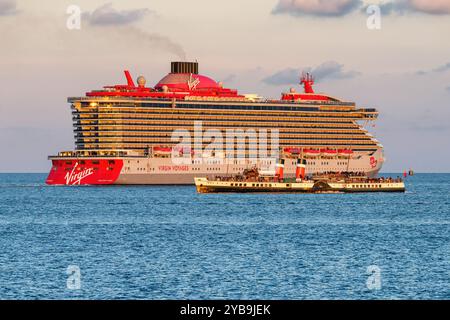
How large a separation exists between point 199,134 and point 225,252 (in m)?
106

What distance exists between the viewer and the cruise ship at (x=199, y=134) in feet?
493

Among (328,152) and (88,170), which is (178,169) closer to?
(88,170)

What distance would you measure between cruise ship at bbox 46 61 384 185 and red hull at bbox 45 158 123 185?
140mm

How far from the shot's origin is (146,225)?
73688mm

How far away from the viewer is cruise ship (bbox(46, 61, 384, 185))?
150 m

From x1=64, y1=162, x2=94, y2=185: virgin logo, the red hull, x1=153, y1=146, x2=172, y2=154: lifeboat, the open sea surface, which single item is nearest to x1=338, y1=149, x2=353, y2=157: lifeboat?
x1=153, y1=146, x2=172, y2=154: lifeboat

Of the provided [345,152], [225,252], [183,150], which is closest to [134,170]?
[183,150]

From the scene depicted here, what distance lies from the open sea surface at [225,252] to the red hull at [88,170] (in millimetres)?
47564

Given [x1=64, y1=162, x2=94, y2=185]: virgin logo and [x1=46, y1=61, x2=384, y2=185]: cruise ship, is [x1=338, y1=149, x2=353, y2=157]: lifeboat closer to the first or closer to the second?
[x1=46, y1=61, x2=384, y2=185]: cruise ship

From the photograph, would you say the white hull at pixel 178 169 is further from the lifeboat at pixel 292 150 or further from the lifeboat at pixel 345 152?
the lifeboat at pixel 345 152

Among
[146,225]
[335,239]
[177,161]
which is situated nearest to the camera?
[335,239]
